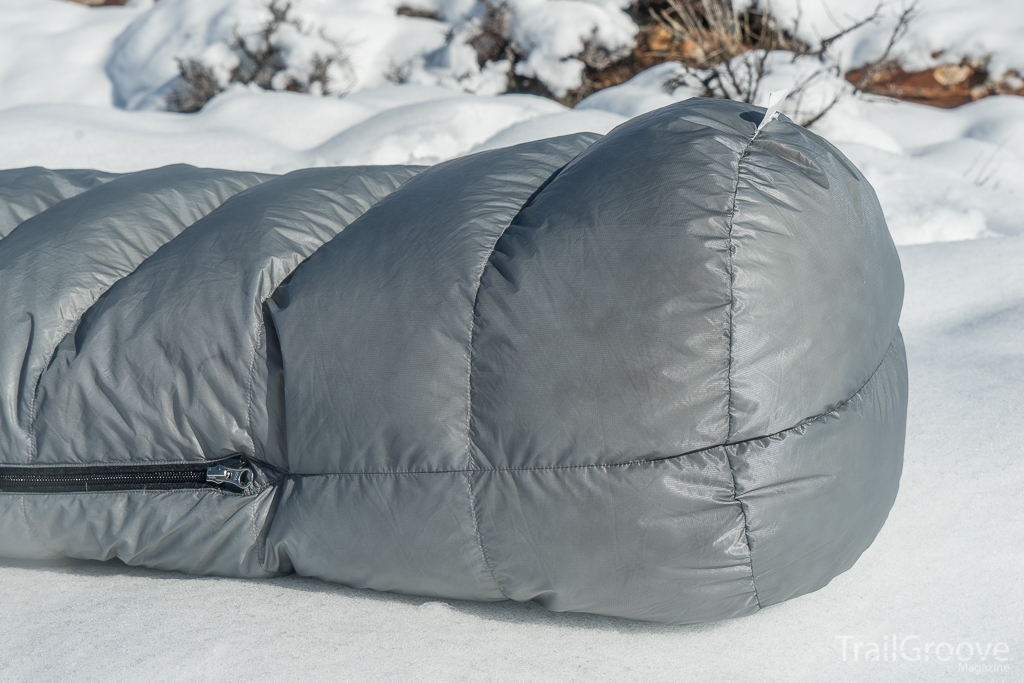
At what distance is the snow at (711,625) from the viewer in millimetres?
1131

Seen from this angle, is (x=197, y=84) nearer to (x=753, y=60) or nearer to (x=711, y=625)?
(x=753, y=60)

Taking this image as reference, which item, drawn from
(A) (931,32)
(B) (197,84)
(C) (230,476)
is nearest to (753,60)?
(A) (931,32)

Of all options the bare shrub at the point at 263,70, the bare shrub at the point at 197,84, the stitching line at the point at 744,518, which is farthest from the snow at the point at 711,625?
the bare shrub at the point at 197,84

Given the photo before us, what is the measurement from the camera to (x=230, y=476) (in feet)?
4.14

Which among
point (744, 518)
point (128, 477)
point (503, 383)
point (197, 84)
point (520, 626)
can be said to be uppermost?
point (503, 383)

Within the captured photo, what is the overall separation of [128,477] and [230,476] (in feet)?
0.56

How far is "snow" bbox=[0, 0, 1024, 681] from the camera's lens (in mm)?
1131

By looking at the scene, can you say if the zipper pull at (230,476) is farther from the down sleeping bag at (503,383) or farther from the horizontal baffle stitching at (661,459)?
the horizontal baffle stitching at (661,459)

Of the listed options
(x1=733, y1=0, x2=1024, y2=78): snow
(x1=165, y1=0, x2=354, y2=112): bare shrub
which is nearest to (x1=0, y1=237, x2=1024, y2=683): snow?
(x1=733, y1=0, x2=1024, y2=78): snow

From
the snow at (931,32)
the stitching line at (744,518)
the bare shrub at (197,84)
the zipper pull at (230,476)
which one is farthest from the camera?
the bare shrub at (197,84)

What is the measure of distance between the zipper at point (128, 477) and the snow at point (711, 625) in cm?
15

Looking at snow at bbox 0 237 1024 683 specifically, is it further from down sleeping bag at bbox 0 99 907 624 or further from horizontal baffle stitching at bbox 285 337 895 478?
horizontal baffle stitching at bbox 285 337 895 478

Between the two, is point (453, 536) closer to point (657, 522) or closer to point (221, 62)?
point (657, 522)

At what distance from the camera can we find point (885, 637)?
1.16 m
